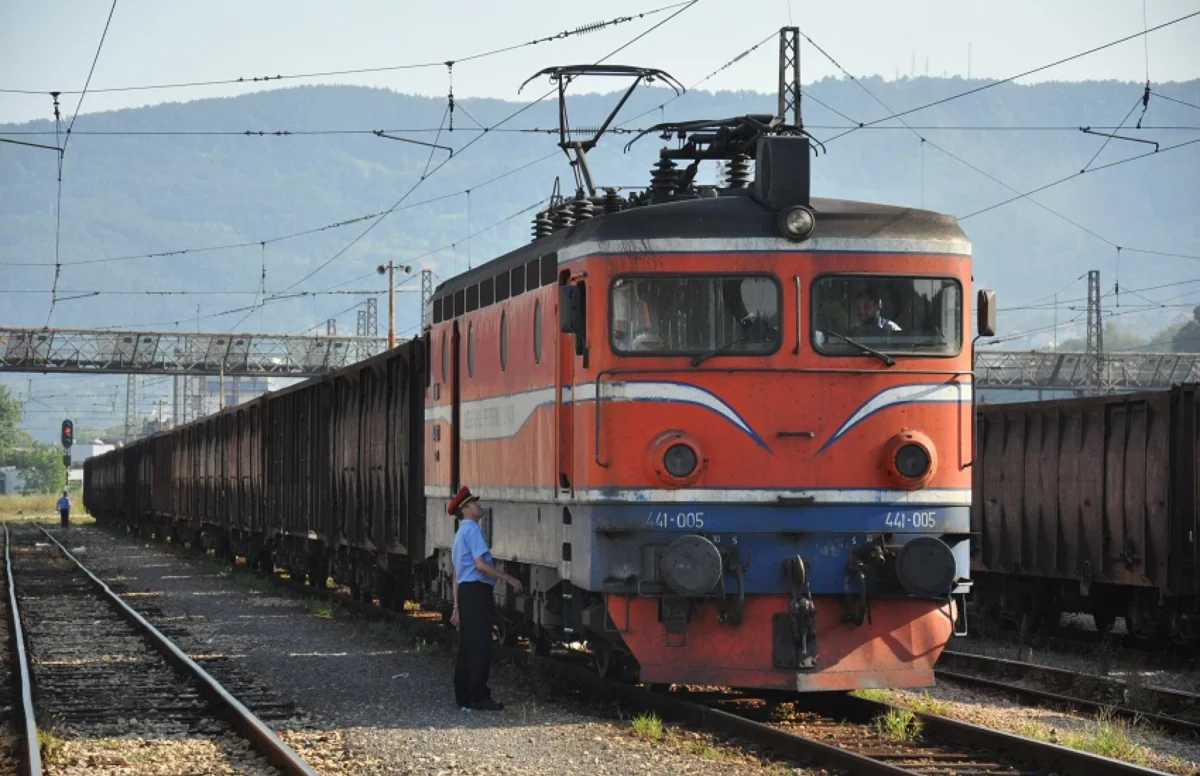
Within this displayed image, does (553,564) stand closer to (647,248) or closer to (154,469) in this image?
(647,248)

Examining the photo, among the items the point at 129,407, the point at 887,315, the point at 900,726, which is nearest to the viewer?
the point at 900,726

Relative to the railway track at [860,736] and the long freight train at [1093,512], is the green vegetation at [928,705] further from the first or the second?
the long freight train at [1093,512]

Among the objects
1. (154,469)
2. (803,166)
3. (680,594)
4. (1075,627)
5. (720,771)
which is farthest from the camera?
(154,469)

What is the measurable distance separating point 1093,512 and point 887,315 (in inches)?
314

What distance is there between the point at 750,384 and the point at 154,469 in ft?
162

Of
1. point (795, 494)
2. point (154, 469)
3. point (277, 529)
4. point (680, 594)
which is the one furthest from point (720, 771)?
point (154, 469)

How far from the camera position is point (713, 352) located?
12477 mm

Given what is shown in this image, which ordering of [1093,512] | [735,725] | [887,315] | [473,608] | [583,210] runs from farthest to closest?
[1093,512], [583,210], [473,608], [887,315], [735,725]

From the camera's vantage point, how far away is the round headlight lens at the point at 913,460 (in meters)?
12.5

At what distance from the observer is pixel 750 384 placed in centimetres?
1247

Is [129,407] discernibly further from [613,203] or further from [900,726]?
[900,726]

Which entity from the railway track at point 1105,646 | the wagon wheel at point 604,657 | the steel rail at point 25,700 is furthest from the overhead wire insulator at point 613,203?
the railway track at point 1105,646

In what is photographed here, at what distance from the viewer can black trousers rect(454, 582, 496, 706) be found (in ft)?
45.2

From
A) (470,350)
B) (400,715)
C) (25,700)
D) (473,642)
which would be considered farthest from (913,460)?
(25,700)
